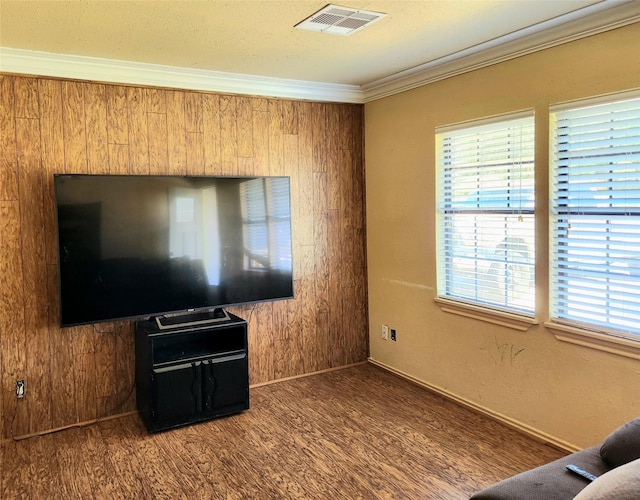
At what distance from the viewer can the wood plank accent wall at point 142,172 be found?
129 inches

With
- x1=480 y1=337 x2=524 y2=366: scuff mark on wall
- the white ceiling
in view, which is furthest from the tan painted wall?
the white ceiling

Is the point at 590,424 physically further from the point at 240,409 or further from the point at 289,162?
the point at 289,162

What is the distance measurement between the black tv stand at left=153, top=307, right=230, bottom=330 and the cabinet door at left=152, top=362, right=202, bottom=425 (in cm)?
28

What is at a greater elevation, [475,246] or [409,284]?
[475,246]

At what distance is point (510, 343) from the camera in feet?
10.9

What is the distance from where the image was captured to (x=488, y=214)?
3443 mm

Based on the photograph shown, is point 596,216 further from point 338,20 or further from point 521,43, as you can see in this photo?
point 338,20

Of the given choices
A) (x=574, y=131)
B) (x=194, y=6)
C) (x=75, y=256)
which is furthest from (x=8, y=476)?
(x=574, y=131)

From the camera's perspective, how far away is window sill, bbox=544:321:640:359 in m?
2.64

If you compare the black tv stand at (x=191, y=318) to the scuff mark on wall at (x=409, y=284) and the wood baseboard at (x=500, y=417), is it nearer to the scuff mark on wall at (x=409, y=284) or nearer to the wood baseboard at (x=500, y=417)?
the scuff mark on wall at (x=409, y=284)

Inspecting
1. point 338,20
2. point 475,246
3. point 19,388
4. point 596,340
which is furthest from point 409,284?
point 19,388

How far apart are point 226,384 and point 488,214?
6.90ft

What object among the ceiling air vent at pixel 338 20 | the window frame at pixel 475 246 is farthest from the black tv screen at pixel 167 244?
the ceiling air vent at pixel 338 20

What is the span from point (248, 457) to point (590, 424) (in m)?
1.93
